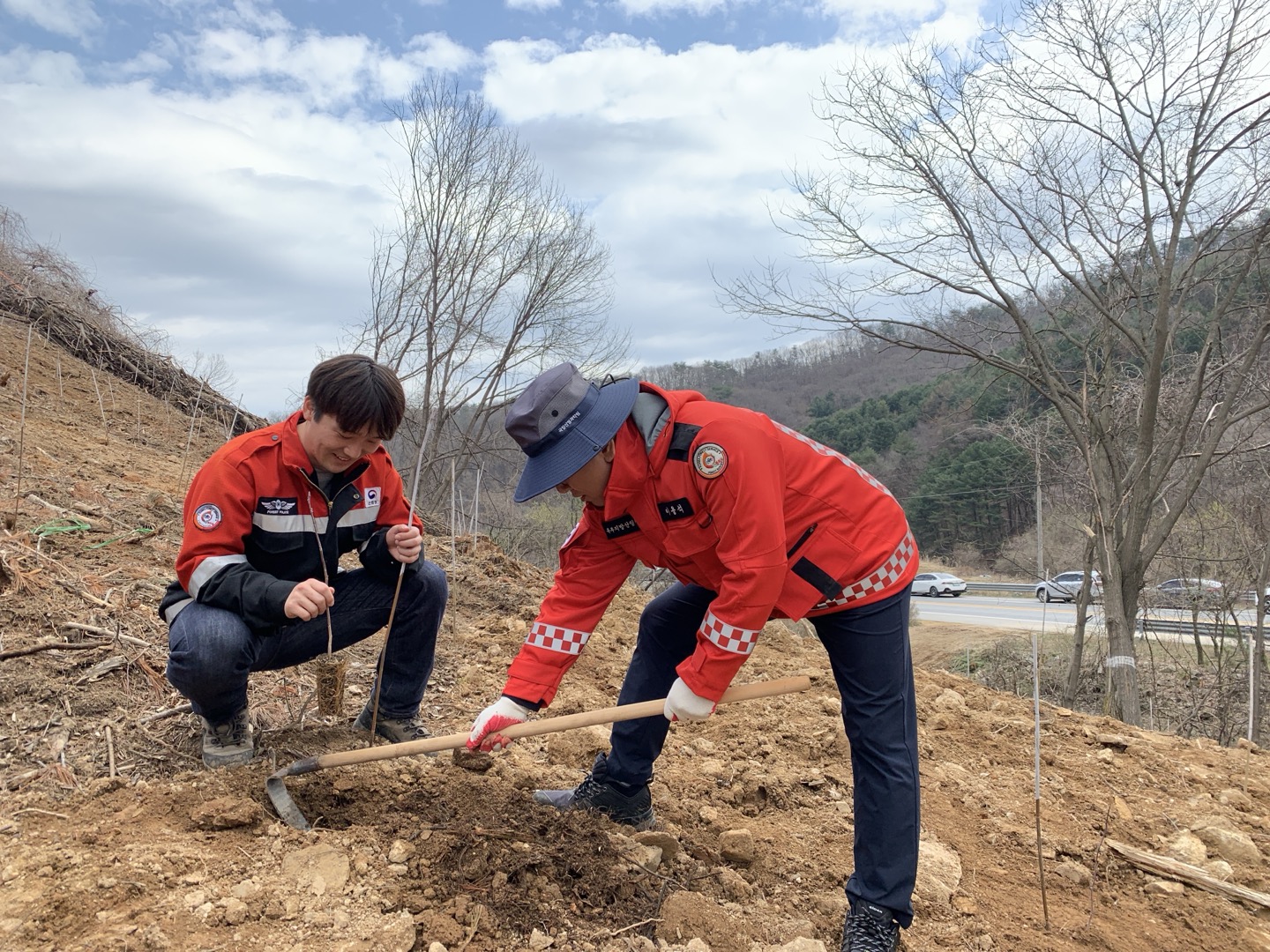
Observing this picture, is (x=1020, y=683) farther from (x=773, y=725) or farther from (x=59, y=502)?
(x=59, y=502)

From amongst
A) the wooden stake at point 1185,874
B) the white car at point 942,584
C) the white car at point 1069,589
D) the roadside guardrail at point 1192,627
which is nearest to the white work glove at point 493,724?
the white car at point 1069,589

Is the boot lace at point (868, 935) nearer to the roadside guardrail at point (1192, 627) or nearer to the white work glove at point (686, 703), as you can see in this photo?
the white work glove at point (686, 703)

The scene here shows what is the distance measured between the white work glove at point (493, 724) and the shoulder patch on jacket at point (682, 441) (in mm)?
851

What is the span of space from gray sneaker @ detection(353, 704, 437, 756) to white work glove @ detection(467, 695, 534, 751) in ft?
2.18

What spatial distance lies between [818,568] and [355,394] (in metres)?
1.33

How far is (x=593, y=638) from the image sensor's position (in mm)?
4723

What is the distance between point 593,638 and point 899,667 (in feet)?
9.30

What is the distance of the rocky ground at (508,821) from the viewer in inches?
70.2

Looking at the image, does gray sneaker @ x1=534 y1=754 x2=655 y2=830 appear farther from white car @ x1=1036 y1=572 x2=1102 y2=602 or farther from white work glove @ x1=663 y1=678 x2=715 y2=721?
white car @ x1=1036 y1=572 x2=1102 y2=602

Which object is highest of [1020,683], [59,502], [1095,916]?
[59,502]

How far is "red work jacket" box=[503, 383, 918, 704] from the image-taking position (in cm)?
189

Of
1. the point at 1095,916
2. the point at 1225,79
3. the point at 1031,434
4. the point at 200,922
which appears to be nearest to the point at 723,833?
the point at 1095,916

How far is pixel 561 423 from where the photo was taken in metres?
1.94

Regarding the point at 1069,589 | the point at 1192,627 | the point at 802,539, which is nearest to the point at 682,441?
the point at 802,539
